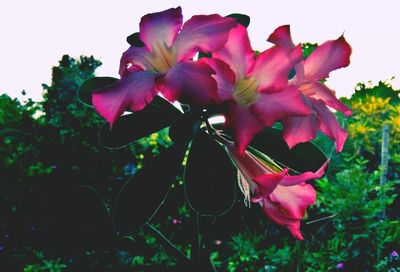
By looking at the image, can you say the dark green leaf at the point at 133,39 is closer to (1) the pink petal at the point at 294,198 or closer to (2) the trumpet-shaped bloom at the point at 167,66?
(2) the trumpet-shaped bloom at the point at 167,66

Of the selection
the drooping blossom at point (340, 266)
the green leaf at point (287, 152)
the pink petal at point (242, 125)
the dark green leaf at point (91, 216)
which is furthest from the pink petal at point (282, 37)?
the drooping blossom at point (340, 266)

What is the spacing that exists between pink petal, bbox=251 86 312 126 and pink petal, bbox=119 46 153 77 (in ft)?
0.53

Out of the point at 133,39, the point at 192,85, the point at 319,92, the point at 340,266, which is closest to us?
the point at 192,85

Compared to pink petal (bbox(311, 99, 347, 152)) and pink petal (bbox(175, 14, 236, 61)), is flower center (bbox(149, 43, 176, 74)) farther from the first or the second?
pink petal (bbox(311, 99, 347, 152))

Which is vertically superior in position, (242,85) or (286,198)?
(242,85)

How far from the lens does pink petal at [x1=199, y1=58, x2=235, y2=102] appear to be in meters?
0.58

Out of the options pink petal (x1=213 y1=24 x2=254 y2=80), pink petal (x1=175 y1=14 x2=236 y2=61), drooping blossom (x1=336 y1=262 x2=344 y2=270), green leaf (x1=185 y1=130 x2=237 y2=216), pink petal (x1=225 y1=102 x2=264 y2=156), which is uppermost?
pink petal (x1=175 y1=14 x2=236 y2=61)

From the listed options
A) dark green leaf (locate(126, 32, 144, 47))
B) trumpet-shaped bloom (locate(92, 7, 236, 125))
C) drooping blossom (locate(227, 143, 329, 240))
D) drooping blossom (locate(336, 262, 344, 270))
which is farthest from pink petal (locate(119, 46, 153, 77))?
drooping blossom (locate(336, 262, 344, 270))

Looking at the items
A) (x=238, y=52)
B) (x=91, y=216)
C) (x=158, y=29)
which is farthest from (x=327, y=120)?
(x=91, y=216)

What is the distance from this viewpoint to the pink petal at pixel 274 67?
594mm

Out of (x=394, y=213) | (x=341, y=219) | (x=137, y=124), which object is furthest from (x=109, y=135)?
(x=394, y=213)

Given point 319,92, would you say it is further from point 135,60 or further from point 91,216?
point 91,216

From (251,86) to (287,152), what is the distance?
0.25 metres

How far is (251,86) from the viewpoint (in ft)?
2.02
